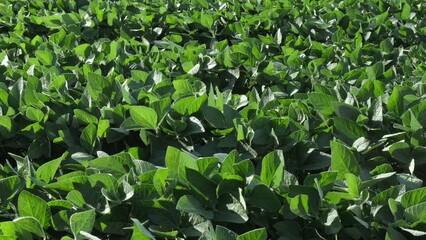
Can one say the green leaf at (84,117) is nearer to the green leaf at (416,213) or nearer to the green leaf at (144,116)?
the green leaf at (144,116)

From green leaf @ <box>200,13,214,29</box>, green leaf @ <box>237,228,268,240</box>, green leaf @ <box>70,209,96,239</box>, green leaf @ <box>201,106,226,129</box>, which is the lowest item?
green leaf @ <box>200,13,214,29</box>

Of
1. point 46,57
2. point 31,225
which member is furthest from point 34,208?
point 46,57

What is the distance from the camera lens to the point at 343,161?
6.89 ft

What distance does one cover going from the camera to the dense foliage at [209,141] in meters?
1.93

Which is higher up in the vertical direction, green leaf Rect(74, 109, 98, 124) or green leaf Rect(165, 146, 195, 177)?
green leaf Rect(165, 146, 195, 177)

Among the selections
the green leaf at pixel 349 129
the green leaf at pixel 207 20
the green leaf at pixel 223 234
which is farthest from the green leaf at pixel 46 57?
the green leaf at pixel 223 234

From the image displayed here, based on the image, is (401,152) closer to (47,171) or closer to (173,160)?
(173,160)

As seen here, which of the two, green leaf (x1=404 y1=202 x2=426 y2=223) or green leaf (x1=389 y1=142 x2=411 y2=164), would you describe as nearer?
green leaf (x1=404 y1=202 x2=426 y2=223)

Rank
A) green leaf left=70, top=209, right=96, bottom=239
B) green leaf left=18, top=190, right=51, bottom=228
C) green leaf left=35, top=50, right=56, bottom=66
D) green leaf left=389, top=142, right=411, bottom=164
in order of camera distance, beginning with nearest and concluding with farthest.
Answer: green leaf left=70, top=209, right=96, bottom=239 → green leaf left=18, top=190, right=51, bottom=228 → green leaf left=389, top=142, right=411, bottom=164 → green leaf left=35, top=50, right=56, bottom=66

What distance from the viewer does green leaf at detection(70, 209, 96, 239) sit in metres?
1.76

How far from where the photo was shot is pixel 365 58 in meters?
3.87

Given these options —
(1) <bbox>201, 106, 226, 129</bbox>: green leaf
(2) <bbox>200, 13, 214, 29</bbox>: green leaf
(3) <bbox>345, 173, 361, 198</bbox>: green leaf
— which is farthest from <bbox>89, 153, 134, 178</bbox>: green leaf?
(2) <bbox>200, 13, 214, 29</bbox>: green leaf

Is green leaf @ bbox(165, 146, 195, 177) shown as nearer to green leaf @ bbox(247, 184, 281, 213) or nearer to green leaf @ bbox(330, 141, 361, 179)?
green leaf @ bbox(247, 184, 281, 213)

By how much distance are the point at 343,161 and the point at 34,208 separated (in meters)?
1.08
